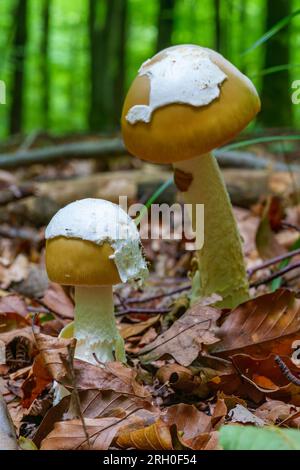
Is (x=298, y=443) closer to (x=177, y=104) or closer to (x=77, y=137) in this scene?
(x=177, y=104)

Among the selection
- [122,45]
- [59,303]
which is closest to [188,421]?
[59,303]

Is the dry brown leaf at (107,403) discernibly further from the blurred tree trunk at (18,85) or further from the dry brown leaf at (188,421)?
the blurred tree trunk at (18,85)

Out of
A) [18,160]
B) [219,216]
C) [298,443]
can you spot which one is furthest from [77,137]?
[298,443]

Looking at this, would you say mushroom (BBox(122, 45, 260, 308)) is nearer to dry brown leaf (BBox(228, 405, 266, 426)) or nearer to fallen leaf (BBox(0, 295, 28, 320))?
dry brown leaf (BBox(228, 405, 266, 426))

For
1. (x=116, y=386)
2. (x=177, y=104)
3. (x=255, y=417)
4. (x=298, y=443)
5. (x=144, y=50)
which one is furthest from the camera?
(x=144, y=50)

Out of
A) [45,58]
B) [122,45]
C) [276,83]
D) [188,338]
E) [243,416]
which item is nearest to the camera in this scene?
[243,416]

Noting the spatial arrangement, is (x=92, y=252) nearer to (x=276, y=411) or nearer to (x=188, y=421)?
(x=188, y=421)

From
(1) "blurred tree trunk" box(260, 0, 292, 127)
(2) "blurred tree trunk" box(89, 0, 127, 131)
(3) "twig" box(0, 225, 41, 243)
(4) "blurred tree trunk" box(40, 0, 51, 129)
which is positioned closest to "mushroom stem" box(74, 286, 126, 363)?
(3) "twig" box(0, 225, 41, 243)
